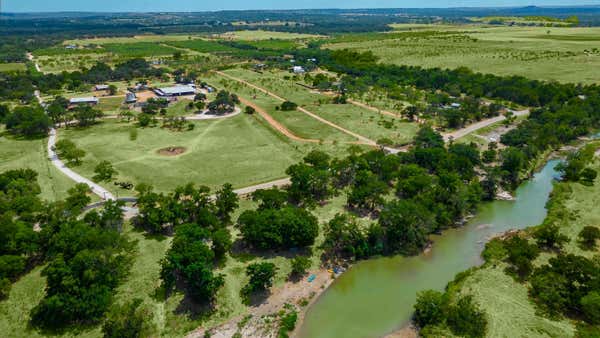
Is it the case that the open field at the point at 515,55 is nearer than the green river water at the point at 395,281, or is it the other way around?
the green river water at the point at 395,281

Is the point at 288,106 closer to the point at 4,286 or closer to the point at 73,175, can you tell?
the point at 73,175

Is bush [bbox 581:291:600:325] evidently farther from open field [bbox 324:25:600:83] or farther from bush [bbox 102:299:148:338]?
open field [bbox 324:25:600:83]

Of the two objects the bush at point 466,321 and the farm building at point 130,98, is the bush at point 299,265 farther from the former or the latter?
the farm building at point 130,98

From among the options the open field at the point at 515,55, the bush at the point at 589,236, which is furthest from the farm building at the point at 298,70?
the bush at the point at 589,236

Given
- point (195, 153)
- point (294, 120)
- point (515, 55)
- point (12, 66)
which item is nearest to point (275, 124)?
point (294, 120)

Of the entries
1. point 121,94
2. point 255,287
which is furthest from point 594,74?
point 121,94
